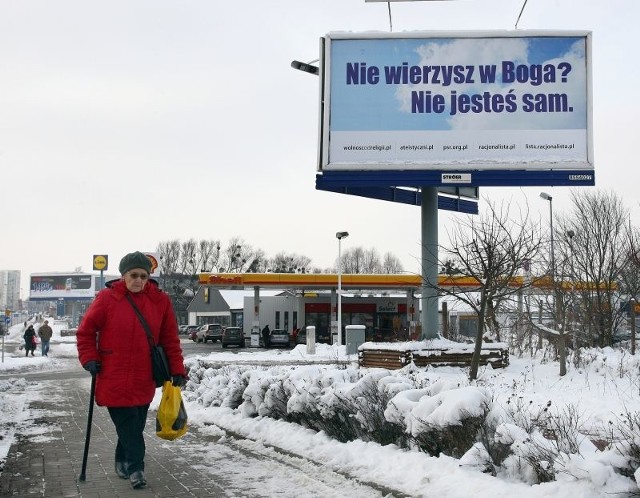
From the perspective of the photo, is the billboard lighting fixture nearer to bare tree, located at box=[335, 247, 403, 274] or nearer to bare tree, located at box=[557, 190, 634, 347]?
bare tree, located at box=[557, 190, 634, 347]

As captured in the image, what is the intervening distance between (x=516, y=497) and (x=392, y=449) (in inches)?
73.9

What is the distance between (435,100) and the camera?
17859 millimetres

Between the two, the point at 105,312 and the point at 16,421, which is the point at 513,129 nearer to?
the point at 16,421

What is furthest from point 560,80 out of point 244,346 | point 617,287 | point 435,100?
point 244,346

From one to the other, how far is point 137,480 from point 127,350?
41.0 inches

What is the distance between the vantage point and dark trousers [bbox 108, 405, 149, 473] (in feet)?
19.1

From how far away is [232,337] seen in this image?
43750mm

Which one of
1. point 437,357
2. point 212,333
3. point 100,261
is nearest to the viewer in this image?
point 437,357

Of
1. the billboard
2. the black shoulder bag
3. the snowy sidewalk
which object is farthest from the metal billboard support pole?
the black shoulder bag

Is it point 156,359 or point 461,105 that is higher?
point 461,105

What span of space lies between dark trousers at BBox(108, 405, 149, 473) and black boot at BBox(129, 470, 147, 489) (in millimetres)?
46

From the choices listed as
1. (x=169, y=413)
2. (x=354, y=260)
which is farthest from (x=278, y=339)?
(x=354, y=260)

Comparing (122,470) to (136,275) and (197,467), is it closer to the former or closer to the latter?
(197,467)

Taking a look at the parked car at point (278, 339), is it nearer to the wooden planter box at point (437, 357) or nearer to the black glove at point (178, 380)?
the wooden planter box at point (437, 357)
